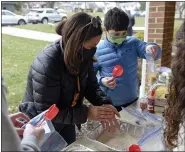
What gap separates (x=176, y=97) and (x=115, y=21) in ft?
3.01

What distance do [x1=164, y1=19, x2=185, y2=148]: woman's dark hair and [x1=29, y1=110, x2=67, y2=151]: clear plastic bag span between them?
1.40 ft

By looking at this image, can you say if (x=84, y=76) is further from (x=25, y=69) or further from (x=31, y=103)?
(x=25, y=69)

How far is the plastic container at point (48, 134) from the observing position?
33.7 inches

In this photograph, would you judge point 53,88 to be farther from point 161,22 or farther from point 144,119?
point 161,22

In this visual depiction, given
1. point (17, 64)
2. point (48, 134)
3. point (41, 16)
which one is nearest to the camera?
point (48, 134)

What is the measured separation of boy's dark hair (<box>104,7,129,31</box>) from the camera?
5.20 ft

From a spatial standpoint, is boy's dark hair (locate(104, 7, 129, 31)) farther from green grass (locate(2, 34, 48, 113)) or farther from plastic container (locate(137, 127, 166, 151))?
green grass (locate(2, 34, 48, 113))

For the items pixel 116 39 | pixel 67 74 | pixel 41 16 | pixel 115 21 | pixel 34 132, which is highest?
pixel 41 16

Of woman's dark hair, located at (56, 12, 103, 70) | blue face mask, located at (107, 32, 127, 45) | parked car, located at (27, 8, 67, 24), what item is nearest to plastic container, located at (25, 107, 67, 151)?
woman's dark hair, located at (56, 12, 103, 70)

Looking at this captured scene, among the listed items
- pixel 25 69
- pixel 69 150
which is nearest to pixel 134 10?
pixel 25 69

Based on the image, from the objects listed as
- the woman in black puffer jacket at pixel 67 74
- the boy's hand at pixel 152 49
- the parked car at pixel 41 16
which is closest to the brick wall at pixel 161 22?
the boy's hand at pixel 152 49

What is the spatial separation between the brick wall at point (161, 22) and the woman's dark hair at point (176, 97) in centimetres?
181

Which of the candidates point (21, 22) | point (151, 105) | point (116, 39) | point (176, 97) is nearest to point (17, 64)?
point (116, 39)

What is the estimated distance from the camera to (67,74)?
1.11m
